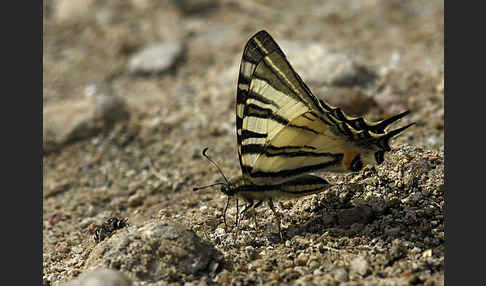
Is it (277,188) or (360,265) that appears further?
(277,188)

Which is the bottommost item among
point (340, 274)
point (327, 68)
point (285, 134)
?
point (340, 274)

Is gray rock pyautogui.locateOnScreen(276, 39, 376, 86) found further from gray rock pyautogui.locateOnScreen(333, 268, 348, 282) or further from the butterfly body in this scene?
gray rock pyautogui.locateOnScreen(333, 268, 348, 282)

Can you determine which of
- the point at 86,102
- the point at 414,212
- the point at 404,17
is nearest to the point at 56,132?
the point at 86,102

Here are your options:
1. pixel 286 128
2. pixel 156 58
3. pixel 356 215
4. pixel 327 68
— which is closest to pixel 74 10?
pixel 156 58

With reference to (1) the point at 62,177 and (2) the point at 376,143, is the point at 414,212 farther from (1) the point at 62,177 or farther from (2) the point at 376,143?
(1) the point at 62,177

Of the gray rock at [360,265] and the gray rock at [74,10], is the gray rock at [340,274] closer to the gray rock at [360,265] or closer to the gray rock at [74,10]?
the gray rock at [360,265]

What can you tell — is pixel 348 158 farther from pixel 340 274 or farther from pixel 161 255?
pixel 161 255

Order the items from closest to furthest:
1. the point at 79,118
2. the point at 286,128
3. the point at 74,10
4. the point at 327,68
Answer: the point at 286,128 → the point at 79,118 → the point at 327,68 → the point at 74,10
